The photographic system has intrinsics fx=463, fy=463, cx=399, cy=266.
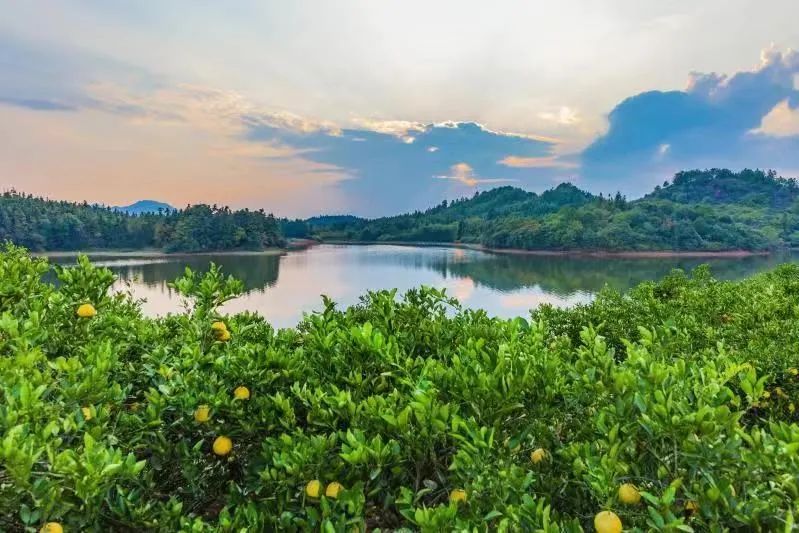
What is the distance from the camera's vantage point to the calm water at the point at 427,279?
999 inches

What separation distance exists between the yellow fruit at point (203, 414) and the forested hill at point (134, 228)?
2458 inches

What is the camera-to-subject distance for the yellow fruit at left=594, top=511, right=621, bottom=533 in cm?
117

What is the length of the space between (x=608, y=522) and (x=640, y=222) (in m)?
69.3

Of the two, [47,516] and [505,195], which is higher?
[505,195]

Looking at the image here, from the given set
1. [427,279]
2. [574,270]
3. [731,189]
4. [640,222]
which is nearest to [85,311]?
[427,279]

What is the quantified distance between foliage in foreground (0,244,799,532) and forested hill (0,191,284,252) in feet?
204

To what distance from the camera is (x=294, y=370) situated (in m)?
1.94

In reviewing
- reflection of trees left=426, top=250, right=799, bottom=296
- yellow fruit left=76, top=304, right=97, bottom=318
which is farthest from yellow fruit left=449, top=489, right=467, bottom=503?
reflection of trees left=426, top=250, right=799, bottom=296

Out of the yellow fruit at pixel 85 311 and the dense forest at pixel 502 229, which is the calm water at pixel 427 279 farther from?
the yellow fruit at pixel 85 311

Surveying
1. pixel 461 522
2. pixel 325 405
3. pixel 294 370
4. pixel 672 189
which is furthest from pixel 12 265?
pixel 672 189

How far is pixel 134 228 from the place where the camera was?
209 feet

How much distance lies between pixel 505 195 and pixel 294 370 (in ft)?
462

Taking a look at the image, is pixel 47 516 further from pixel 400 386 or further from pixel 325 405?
pixel 400 386

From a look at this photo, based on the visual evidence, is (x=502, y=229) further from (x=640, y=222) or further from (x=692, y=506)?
(x=692, y=506)
